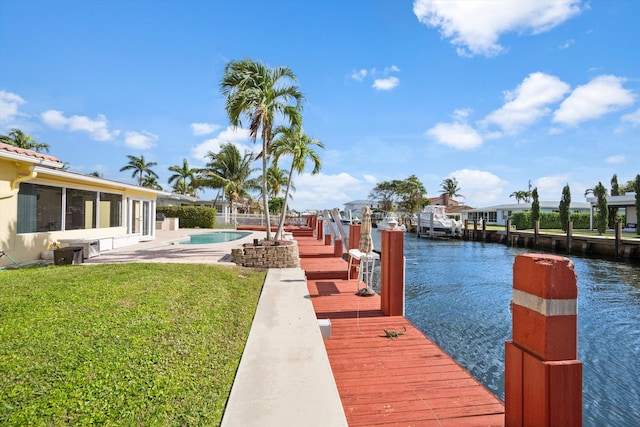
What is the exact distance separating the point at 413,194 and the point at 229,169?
3744 centimetres

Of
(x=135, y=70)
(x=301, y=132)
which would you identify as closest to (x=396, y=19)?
(x=301, y=132)

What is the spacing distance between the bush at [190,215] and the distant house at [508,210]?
35.4 meters

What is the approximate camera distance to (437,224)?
39188 mm

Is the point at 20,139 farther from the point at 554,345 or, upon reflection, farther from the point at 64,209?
the point at 554,345

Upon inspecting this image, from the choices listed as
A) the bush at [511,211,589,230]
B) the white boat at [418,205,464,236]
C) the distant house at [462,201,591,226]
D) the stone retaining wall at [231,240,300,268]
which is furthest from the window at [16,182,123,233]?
the distant house at [462,201,591,226]

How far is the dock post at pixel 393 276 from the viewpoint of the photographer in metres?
5.20

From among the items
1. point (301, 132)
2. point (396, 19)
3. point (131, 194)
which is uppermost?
point (396, 19)

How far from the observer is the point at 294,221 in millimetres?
31703

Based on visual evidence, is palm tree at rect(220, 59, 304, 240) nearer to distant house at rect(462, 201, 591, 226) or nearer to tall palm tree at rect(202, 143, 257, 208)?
tall palm tree at rect(202, 143, 257, 208)

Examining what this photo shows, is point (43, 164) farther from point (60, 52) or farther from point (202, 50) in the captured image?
point (202, 50)

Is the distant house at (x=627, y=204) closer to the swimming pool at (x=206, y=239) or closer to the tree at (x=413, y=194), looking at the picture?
the tree at (x=413, y=194)

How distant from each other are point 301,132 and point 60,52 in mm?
7924

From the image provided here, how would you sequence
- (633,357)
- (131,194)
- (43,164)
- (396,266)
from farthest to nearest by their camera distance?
(131,194)
(43,164)
(633,357)
(396,266)

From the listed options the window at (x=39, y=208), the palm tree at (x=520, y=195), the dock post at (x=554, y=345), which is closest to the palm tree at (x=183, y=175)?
the window at (x=39, y=208)
